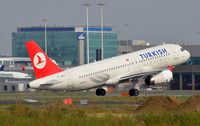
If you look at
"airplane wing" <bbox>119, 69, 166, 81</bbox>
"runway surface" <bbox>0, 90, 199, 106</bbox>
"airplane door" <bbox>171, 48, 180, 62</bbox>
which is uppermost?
"airplane door" <bbox>171, 48, 180, 62</bbox>

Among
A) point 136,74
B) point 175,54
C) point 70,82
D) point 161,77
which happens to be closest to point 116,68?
point 136,74

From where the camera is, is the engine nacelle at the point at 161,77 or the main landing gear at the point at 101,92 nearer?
the engine nacelle at the point at 161,77

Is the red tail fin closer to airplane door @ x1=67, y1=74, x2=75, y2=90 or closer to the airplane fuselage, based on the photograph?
the airplane fuselage

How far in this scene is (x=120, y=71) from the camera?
96.5m

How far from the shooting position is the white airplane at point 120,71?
300 feet

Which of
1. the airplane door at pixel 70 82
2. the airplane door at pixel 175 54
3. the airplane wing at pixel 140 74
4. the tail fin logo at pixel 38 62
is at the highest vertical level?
the airplane door at pixel 175 54

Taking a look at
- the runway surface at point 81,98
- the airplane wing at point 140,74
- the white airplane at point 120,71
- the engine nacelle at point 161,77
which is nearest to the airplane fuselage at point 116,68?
the white airplane at point 120,71

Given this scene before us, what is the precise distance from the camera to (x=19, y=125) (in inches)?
1908

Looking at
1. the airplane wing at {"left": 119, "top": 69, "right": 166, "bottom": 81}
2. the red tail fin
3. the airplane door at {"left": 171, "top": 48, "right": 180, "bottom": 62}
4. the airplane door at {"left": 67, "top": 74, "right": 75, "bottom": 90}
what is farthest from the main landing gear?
the red tail fin

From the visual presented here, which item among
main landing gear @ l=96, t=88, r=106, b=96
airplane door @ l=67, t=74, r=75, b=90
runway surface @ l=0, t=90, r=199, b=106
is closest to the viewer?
runway surface @ l=0, t=90, r=199, b=106

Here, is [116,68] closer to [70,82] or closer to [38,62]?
[70,82]

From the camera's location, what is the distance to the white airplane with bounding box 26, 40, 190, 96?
91.3 meters

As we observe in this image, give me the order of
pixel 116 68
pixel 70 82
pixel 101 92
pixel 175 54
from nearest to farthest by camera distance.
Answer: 1. pixel 70 82
2. pixel 116 68
3. pixel 101 92
4. pixel 175 54

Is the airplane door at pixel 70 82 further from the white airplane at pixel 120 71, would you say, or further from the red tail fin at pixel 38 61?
the red tail fin at pixel 38 61
